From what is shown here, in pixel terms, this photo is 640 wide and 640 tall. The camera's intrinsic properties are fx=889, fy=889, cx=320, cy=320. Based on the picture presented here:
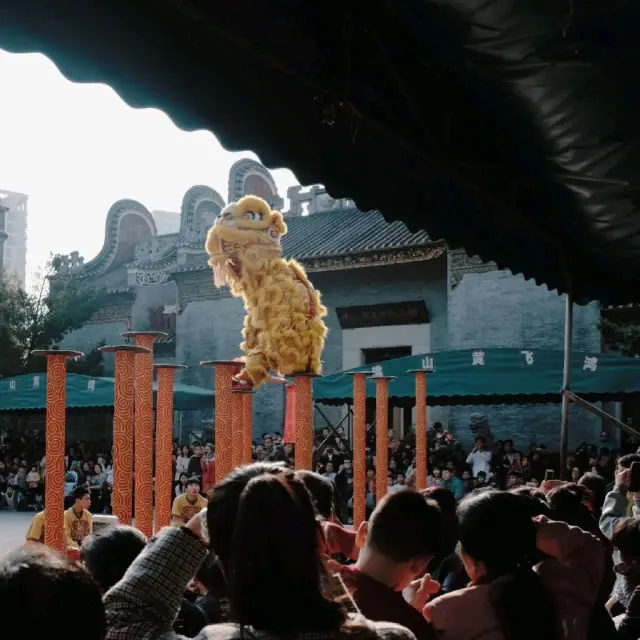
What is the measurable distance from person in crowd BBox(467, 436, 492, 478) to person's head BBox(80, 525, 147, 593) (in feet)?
37.2

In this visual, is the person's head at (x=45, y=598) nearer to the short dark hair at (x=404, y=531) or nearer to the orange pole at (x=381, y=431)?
the short dark hair at (x=404, y=531)

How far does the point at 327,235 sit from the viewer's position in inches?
751

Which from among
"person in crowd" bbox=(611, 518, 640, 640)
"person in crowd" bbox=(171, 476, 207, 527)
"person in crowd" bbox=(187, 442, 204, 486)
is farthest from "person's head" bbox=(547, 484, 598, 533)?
"person in crowd" bbox=(187, 442, 204, 486)

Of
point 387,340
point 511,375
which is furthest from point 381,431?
point 387,340

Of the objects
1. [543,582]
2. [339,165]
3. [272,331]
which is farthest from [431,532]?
[272,331]

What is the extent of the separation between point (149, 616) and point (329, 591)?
1.33 feet

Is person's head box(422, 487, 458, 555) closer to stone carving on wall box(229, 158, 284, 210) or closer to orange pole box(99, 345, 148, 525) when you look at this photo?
orange pole box(99, 345, 148, 525)

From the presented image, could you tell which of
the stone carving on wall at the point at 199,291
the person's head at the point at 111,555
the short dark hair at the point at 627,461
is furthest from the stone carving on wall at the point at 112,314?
the person's head at the point at 111,555

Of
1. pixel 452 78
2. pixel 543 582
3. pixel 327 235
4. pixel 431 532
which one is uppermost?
pixel 327 235

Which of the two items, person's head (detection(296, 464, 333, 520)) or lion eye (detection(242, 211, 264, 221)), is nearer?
person's head (detection(296, 464, 333, 520))

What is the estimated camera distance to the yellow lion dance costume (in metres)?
5.79

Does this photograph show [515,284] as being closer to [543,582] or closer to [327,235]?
[327,235]

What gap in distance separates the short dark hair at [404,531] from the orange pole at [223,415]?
8.41 feet

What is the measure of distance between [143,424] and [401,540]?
2229 millimetres
